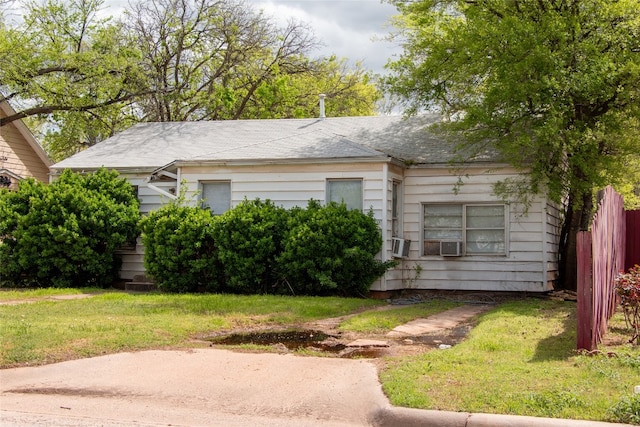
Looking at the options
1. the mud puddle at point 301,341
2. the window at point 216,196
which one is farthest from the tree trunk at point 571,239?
the mud puddle at point 301,341

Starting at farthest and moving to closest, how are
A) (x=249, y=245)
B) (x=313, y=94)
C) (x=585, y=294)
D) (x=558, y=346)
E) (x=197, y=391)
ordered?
(x=313, y=94), (x=249, y=245), (x=558, y=346), (x=585, y=294), (x=197, y=391)

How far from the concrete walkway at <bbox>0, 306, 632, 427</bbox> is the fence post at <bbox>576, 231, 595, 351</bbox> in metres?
2.44

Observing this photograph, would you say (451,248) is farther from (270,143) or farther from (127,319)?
(127,319)

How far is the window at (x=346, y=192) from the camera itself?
51.5 feet

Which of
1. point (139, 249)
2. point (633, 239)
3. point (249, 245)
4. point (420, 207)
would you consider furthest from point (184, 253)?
point (633, 239)

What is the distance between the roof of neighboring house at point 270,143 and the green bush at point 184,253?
5.74 ft

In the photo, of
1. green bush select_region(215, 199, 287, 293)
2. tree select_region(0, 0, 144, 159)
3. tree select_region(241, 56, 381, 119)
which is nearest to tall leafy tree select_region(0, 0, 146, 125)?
tree select_region(0, 0, 144, 159)

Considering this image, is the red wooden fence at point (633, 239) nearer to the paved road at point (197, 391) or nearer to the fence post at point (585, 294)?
the fence post at point (585, 294)

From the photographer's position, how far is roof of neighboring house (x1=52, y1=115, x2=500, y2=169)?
16.3 metres

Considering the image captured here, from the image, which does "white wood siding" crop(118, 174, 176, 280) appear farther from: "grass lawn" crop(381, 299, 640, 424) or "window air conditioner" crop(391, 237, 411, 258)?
"grass lawn" crop(381, 299, 640, 424)

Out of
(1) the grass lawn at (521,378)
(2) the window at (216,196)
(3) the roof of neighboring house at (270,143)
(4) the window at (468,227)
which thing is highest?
(3) the roof of neighboring house at (270,143)

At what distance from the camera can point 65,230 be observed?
52.2 feet

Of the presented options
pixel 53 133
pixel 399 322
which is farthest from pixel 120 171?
Result: pixel 53 133

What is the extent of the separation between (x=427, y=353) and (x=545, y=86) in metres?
7.73
